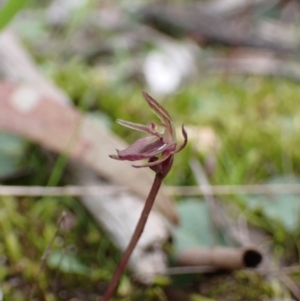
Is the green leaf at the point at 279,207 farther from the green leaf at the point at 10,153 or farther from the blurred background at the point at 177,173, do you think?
the green leaf at the point at 10,153

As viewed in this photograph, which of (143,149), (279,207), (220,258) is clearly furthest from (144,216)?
(279,207)

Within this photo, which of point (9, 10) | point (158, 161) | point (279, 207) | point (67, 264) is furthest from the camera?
point (279, 207)

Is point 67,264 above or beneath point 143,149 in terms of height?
beneath

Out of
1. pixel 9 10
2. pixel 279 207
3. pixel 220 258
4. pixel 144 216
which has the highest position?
pixel 9 10

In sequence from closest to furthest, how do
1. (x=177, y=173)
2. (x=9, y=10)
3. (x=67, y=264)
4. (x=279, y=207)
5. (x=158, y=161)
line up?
(x=158, y=161) → (x=9, y=10) → (x=67, y=264) → (x=279, y=207) → (x=177, y=173)

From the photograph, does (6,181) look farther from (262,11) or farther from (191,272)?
(262,11)

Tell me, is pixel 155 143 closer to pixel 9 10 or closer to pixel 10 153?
pixel 9 10

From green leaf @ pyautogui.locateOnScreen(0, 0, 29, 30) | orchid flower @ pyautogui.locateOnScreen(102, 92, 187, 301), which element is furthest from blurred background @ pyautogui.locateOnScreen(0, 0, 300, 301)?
orchid flower @ pyautogui.locateOnScreen(102, 92, 187, 301)
